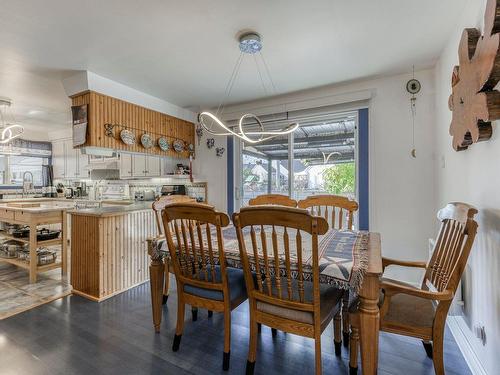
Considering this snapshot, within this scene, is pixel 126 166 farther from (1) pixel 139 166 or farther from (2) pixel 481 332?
(2) pixel 481 332

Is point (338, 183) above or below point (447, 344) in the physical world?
above

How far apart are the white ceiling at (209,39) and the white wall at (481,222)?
47cm

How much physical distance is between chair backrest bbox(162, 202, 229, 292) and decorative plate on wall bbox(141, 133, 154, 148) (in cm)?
225

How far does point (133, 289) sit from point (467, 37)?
12.1 feet

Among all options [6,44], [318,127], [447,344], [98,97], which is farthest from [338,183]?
[6,44]

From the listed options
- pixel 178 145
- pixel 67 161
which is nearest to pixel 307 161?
pixel 178 145

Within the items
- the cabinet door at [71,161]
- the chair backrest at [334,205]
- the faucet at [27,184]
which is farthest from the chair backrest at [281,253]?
the faucet at [27,184]

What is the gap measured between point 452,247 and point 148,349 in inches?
83.4

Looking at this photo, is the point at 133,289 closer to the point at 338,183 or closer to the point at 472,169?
the point at 338,183

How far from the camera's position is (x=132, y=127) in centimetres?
351

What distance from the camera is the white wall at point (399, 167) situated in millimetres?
2932

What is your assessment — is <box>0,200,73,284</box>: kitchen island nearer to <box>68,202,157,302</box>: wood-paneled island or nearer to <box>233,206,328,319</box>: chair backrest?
<box>68,202,157,302</box>: wood-paneled island

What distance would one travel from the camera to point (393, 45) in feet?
7.97

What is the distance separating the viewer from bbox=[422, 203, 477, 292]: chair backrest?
1309 mm
